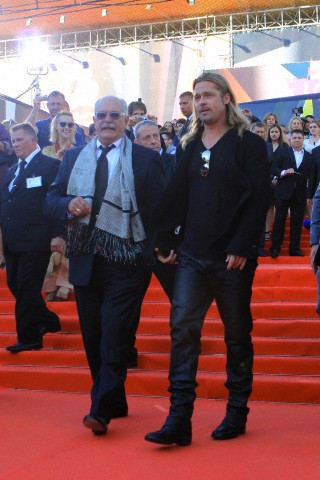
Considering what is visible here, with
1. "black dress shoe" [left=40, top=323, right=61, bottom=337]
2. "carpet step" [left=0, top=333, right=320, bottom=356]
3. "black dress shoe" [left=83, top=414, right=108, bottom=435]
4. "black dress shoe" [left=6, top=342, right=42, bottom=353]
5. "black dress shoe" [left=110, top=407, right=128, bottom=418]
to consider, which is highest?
"black dress shoe" [left=40, top=323, right=61, bottom=337]

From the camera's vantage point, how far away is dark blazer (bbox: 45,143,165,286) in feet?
13.8

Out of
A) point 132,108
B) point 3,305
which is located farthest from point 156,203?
point 132,108

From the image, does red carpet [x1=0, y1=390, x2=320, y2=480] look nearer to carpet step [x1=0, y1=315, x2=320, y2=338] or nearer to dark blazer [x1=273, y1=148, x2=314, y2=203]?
carpet step [x1=0, y1=315, x2=320, y2=338]

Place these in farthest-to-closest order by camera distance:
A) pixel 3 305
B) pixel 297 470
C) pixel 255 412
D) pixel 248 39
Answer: pixel 248 39 → pixel 3 305 → pixel 255 412 → pixel 297 470

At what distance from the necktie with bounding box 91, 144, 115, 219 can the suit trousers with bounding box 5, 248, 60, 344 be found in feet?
6.20

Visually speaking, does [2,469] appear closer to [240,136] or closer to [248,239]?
[248,239]

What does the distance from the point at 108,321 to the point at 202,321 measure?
1.76 ft

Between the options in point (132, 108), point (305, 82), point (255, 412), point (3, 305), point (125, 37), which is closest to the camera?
point (255, 412)

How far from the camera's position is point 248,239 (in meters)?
3.72

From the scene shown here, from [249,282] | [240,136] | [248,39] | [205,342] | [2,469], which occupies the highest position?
[248,39]

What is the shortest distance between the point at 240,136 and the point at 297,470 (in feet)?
5.34

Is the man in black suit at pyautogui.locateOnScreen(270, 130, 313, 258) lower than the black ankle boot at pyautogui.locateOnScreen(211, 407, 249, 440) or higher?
higher

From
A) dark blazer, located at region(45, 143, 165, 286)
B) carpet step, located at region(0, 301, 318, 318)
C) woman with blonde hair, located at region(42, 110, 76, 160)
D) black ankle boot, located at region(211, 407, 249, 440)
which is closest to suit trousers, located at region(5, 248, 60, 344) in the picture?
carpet step, located at region(0, 301, 318, 318)

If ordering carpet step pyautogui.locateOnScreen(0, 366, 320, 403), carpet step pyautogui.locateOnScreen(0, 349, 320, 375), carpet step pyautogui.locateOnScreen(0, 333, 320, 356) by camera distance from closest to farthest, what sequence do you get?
carpet step pyautogui.locateOnScreen(0, 366, 320, 403) < carpet step pyautogui.locateOnScreen(0, 349, 320, 375) < carpet step pyautogui.locateOnScreen(0, 333, 320, 356)
